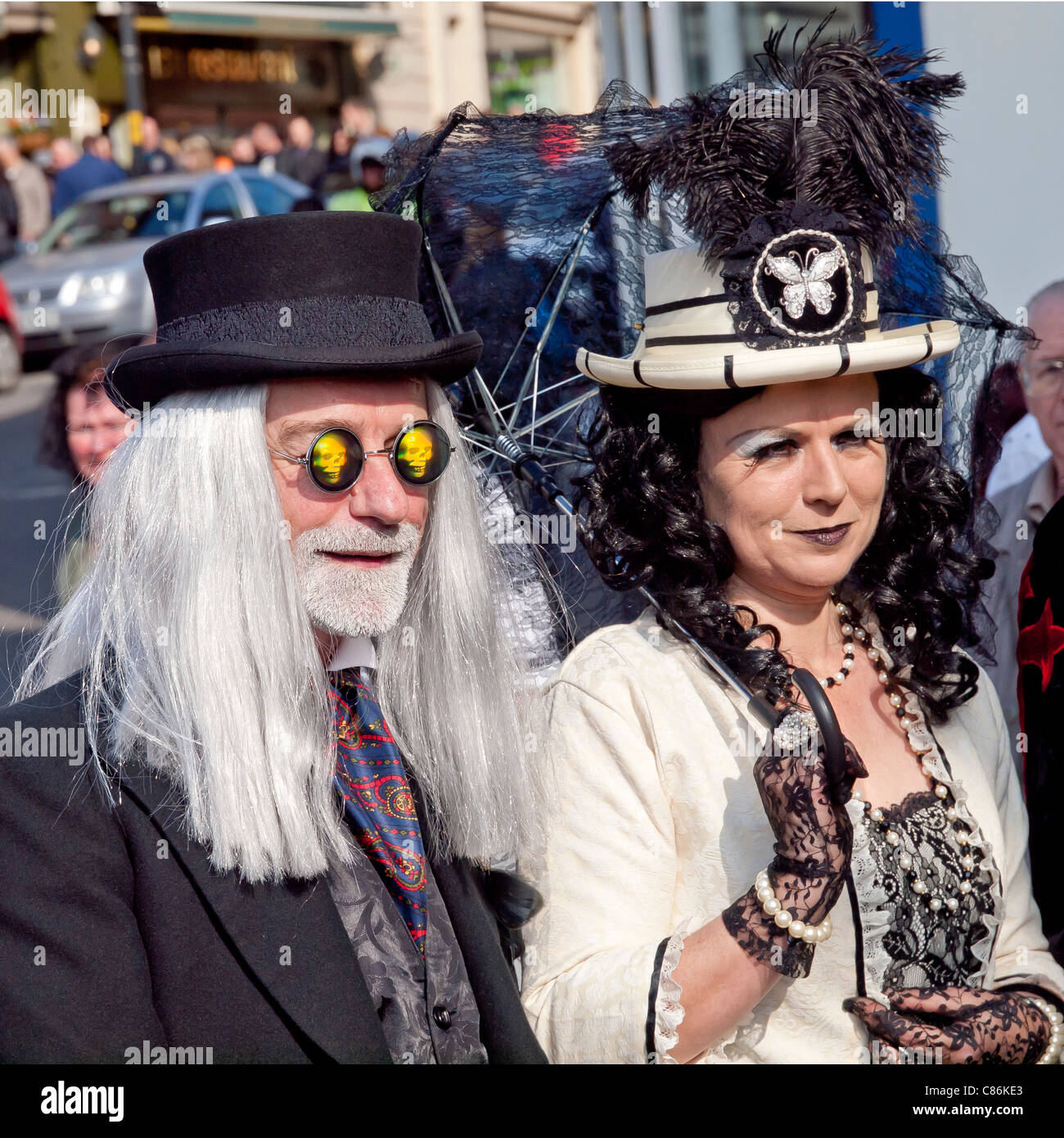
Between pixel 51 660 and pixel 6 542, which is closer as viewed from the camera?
pixel 51 660

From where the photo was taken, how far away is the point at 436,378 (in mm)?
2309

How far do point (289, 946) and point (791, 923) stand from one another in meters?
0.77

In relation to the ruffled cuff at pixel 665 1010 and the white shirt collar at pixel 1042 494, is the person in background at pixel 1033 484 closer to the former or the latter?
the white shirt collar at pixel 1042 494

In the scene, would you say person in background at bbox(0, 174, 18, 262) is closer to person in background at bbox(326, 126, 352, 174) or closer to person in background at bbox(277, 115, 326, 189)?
person in background at bbox(277, 115, 326, 189)

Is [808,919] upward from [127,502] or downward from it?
downward

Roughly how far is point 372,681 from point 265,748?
34 cm

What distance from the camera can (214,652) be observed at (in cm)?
201

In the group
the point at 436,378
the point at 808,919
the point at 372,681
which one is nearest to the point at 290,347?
the point at 436,378

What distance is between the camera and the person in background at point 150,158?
14.1 metres

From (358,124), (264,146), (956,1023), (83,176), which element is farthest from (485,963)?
(358,124)

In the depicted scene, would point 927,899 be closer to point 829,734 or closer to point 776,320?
point 829,734

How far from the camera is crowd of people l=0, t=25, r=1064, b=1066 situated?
1.94 metres

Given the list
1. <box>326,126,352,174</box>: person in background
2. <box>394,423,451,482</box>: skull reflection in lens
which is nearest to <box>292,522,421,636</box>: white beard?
<box>394,423,451,482</box>: skull reflection in lens
